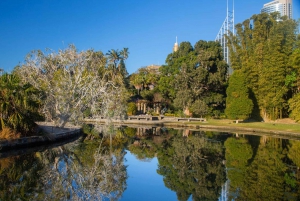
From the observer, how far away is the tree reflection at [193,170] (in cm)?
942

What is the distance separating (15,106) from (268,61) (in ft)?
95.7

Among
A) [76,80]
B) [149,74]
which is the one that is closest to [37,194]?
[76,80]

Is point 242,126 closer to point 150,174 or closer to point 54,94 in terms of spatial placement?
point 54,94

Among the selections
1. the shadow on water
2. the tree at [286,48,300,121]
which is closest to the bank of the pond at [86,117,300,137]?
the tree at [286,48,300,121]

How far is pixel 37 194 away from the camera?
337 inches

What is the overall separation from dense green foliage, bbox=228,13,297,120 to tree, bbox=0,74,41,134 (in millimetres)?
27534

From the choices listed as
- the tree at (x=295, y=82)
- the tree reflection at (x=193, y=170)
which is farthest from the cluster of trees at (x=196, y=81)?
the tree reflection at (x=193, y=170)

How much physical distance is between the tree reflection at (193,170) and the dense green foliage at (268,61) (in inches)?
788

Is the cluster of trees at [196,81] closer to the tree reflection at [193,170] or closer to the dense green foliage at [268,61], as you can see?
the dense green foliage at [268,61]

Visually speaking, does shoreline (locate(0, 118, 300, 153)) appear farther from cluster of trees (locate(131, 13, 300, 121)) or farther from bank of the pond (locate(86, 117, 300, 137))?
cluster of trees (locate(131, 13, 300, 121))

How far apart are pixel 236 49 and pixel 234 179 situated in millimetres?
36448

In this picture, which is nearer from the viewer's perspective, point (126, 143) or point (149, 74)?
point (126, 143)

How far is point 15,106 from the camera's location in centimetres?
1698

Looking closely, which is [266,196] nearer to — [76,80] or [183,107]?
[76,80]
